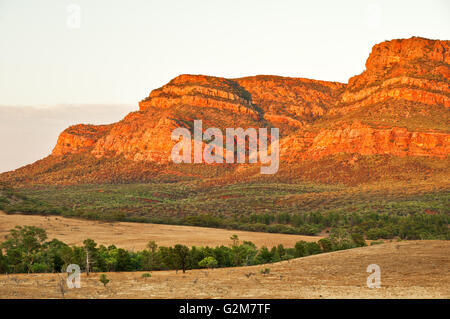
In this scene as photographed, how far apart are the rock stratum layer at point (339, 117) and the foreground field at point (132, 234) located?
63.1m

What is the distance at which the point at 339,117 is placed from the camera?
140 metres

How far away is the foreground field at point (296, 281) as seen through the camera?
18.2 m

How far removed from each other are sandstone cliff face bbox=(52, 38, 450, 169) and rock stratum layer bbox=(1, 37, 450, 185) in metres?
0.22

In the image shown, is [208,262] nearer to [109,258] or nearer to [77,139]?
[109,258]

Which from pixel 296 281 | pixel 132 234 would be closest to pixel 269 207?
pixel 132 234

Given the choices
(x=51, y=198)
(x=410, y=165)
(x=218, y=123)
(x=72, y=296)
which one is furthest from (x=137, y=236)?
(x=218, y=123)

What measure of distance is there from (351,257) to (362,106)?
4520 inches

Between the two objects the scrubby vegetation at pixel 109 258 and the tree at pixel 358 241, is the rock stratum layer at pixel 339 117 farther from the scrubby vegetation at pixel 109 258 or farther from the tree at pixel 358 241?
the scrubby vegetation at pixel 109 258

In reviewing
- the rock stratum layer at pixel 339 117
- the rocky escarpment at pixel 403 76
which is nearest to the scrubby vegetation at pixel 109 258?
the rock stratum layer at pixel 339 117

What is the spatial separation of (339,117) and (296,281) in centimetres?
12350

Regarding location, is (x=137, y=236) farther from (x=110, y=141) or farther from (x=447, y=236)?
→ (x=110, y=141)

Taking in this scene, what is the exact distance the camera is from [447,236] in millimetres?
51500

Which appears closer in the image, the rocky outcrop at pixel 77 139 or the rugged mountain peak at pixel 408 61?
the rugged mountain peak at pixel 408 61
